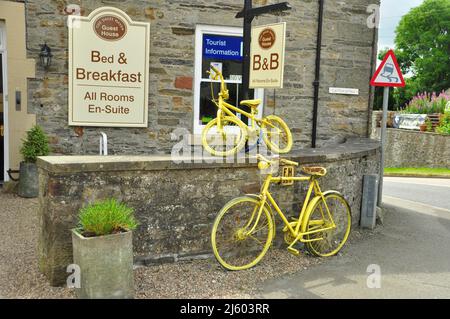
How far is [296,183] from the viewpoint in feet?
19.1

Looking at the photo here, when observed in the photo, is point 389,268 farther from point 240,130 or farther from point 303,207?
point 240,130

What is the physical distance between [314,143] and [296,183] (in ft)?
11.5

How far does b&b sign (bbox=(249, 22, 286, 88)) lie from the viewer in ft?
17.5

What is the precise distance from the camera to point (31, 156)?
766 cm

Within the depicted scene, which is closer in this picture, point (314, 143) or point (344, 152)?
point (344, 152)

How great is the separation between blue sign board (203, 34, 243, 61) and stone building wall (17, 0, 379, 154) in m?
0.29

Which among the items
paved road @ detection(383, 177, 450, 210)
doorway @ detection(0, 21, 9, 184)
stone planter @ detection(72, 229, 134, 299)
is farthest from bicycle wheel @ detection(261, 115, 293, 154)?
paved road @ detection(383, 177, 450, 210)

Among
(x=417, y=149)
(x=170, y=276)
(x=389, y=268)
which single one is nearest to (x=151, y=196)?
(x=170, y=276)

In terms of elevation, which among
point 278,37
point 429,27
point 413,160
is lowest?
point 413,160

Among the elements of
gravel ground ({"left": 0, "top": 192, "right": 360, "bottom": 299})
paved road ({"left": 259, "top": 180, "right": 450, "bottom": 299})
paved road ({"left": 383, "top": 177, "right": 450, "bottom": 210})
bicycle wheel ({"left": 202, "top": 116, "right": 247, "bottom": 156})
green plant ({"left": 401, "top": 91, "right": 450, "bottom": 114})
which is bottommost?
paved road ({"left": 383, "top": 177, "right": 450, "bottom": 210})

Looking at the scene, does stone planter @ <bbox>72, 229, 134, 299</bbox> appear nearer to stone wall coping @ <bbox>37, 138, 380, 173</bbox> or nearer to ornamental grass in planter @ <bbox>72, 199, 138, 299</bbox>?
ornamental grass in planter @ <bbox>72, 199, 138, 299</bbox>
